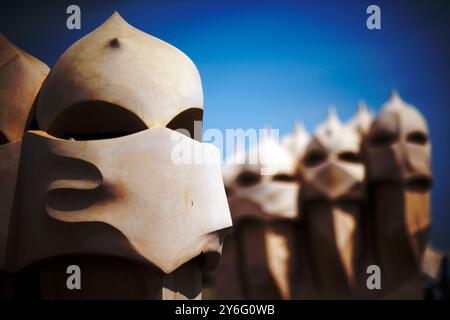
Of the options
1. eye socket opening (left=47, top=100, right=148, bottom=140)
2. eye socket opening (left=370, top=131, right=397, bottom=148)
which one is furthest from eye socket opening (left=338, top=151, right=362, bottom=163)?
eye socket opening (left=47, top=100, right=148, bottom=140)

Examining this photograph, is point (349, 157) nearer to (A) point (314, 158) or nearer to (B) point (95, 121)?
(A) point (314, 158)

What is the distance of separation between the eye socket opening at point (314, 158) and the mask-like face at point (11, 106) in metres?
10.2

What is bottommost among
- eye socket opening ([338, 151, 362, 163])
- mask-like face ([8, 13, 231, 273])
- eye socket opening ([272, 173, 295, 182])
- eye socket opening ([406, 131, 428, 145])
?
mask-like face ([8, 13, 231, 273])

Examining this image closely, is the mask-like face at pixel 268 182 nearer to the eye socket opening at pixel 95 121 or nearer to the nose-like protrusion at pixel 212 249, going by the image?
the nose-like protrusion at pixel 212 249

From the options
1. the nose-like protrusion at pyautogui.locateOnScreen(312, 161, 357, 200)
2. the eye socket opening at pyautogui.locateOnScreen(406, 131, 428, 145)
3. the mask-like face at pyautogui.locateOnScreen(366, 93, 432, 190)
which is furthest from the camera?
the nose-like protrusion at pyautogui.locateOnScreen(312, 161, 357, 200)

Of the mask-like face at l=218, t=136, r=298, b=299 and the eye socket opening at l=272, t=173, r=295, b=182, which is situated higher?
the eye socket opening at l=272, t=173, r=295, b=182

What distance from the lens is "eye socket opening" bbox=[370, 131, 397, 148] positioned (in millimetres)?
15984

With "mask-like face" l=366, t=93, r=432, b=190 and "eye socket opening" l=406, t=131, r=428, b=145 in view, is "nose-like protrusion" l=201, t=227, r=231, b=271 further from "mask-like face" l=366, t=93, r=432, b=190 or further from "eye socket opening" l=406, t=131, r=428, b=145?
"eye socket opening" l=406, t=131, r=428, b=145

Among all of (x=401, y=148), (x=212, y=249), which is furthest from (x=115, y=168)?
(x=401, y=148)

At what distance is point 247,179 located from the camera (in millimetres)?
17547

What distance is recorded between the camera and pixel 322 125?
18.0 meters
